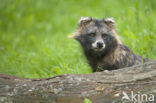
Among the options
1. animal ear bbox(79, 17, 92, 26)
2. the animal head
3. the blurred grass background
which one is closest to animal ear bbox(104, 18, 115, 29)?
the animal head

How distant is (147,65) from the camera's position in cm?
377

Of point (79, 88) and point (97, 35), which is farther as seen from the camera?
point (97, 35)

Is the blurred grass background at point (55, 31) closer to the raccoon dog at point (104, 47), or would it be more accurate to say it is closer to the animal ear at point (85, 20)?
the raccoon dog at point (104, 47)

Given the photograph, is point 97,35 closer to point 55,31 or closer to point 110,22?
point 110,22

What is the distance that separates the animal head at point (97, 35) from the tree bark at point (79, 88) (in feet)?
5.87

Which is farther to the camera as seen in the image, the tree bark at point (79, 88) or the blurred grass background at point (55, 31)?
the blurred grass background at point (55, 31)

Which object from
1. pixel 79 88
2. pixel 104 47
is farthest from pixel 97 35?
pixel 79 88

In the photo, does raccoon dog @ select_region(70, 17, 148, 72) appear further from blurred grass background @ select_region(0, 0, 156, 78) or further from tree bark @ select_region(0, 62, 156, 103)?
tree bark @ select_region(0, 62, 156, 103)

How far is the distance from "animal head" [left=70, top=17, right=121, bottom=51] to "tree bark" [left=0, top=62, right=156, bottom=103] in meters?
1.79

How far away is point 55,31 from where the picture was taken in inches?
465

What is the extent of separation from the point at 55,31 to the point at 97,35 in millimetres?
6298

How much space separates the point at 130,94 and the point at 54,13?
33.1 ft

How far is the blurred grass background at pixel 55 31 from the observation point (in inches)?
253

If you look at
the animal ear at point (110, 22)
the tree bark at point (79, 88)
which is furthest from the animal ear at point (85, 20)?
the tree bark at point (79, 88)
